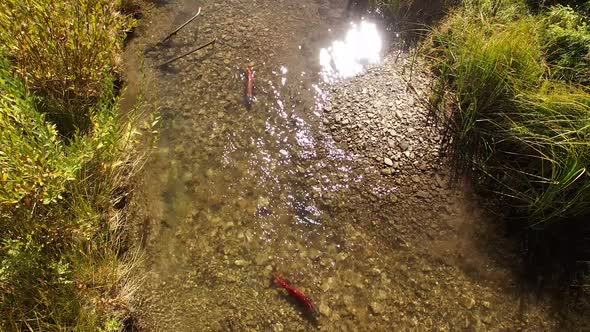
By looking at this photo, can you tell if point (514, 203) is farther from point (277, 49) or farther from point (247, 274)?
point (277, 49)

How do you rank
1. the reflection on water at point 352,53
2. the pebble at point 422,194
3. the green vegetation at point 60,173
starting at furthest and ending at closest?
the reflection on water at point 352,53 < the pebble at point 422,194 < the green vegetation at point 60,173

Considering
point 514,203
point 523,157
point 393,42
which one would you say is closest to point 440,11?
point 393,42

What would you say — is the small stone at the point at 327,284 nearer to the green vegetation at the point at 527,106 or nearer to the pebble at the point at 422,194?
the pebble at the point at 422,194

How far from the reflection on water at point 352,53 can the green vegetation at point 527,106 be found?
0.92 m

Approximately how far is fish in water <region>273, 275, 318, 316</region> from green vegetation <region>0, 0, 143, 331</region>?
4.36 feet

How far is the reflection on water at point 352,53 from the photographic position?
4711 millimetres

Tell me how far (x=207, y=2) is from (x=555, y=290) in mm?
5248

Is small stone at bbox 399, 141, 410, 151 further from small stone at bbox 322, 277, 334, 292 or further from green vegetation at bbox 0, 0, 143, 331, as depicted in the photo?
green vegetation at bbox 0, 0, 143, 331

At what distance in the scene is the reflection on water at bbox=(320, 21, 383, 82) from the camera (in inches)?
185

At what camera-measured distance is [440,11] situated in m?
4.80

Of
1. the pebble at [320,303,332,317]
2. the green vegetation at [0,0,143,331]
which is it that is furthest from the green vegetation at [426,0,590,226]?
the green vegetation at [0,0,143,331]

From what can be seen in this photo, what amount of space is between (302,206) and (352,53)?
2138 millimetres

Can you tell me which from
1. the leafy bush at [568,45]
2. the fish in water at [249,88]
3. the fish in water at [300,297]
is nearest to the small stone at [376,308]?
the fish in water at [300,297]

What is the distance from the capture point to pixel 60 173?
9.77 feet
